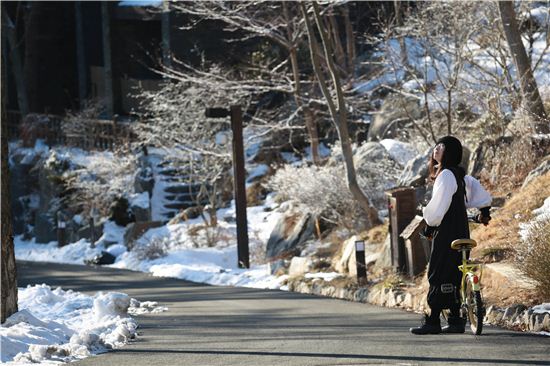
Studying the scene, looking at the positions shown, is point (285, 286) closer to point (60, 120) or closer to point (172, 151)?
point (172, 151)

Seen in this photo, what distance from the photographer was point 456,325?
1115 centimetres

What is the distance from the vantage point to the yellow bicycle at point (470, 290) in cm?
1066

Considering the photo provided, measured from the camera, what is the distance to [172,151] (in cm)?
3272

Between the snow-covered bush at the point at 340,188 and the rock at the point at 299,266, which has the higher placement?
the snow-covered bush at the point at 340,188

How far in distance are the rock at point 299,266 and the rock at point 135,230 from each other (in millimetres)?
9823

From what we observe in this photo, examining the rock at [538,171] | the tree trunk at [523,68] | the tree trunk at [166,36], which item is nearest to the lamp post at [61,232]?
the tree trunk at [166,36]

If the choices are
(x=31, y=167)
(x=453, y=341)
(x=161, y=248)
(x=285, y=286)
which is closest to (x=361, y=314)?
(x=453, y=341)

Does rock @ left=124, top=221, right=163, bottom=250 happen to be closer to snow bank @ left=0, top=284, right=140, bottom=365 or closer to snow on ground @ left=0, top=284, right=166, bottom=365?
snow on ground @ left=0, top=284, right=166, bottom=365

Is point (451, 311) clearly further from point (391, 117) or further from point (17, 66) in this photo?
point (17, 66)

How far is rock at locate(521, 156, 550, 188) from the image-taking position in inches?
691

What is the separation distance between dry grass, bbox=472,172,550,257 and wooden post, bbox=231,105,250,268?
25.4 feet

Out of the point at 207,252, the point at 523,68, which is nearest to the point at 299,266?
the point at 523,68

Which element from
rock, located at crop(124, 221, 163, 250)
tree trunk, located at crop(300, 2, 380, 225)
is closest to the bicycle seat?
tree trunk, located at crop(300, 2, 380, 225)

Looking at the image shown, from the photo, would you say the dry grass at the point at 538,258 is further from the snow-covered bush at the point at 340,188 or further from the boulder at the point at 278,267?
the snow-covered bush at the point at 340,188
